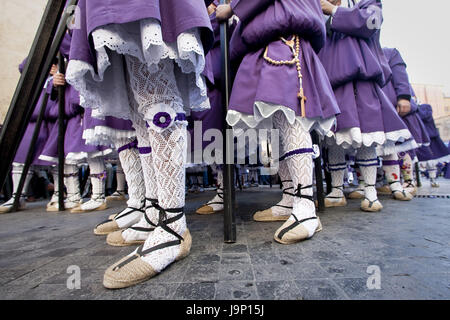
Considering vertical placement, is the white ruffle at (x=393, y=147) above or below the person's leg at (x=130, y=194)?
above

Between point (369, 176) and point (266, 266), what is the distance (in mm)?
1445

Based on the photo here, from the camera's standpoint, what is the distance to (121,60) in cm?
94

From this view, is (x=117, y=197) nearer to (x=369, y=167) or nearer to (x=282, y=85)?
(x=282, y=85)

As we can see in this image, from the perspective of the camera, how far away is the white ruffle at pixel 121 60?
64cm

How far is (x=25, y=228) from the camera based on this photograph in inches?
62.3

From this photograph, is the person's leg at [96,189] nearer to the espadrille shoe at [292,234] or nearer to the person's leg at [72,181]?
the person's leg at [72,181]

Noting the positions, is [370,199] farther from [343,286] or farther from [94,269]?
[94,269]

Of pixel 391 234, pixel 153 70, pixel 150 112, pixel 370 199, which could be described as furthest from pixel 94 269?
pixel 370 199

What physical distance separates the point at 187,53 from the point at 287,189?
1116 millimetres

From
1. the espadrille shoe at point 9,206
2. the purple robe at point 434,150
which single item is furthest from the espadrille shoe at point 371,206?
the espadrille shoe at point 9,206

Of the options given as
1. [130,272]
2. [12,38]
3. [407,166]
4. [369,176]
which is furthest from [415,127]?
[12,38]

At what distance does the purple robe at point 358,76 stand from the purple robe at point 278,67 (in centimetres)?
51

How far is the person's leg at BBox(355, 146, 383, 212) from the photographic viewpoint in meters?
1.59

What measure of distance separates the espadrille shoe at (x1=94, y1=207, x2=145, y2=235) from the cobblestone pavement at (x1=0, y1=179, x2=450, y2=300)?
0.07 metres
